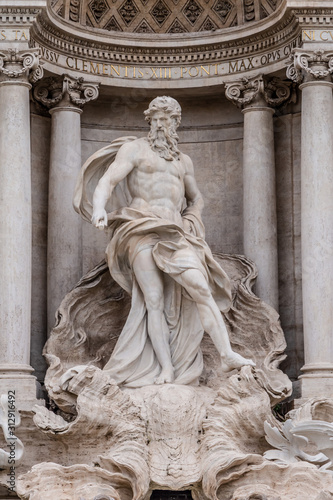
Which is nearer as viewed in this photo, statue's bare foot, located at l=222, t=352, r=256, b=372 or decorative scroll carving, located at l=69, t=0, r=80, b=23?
statue's bare foot, located at l=222, t=352, r=256, b=372

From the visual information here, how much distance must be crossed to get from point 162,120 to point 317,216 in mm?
2054

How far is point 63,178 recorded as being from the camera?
19.5 m

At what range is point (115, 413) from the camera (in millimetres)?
17078

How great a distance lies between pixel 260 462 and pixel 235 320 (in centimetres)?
261

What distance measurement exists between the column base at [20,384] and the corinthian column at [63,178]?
53.9 inches

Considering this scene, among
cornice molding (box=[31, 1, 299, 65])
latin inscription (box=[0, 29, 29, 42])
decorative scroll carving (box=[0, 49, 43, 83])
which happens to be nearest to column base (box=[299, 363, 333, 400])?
cornice molding (box=[31, 1, 299, 65])

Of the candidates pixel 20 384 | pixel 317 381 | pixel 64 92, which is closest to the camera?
pixel 20 384

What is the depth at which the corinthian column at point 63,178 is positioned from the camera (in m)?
19.3

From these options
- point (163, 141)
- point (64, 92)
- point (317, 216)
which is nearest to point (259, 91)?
point (163, 141)

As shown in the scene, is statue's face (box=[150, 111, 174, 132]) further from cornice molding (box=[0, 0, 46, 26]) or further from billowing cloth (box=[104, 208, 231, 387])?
cornice molding (box=[0, 0, 46, 26])

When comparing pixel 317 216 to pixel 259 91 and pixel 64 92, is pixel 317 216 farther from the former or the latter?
pixel 64 92

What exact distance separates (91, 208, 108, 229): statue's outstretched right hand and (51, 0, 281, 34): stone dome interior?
11.1ft

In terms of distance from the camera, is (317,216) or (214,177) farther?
(214,177)

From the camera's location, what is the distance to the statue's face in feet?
60.0
